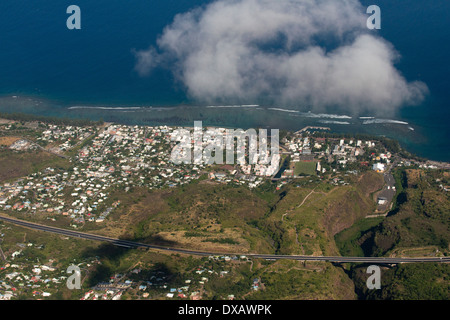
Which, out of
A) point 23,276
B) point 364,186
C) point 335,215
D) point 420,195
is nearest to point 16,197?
point 23,276

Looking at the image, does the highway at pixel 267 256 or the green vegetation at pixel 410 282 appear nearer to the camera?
the green vegetation at pixel 410 282

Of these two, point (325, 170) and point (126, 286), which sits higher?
point (325, 170)

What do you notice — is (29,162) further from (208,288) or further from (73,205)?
(208,288)

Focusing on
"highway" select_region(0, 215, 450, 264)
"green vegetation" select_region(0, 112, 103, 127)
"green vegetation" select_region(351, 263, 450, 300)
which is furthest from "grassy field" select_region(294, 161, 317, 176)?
"green vegetation" select_region(0, 112, 103, 127)

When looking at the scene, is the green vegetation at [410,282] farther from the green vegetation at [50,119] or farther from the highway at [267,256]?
the green vegetation at [50,119]

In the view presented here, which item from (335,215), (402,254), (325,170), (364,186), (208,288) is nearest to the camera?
(208,288)

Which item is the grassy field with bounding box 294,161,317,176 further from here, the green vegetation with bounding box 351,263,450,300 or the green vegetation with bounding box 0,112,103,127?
the green vegetation with bounding box 0,112,103,127

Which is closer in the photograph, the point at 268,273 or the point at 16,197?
the point at 268,273

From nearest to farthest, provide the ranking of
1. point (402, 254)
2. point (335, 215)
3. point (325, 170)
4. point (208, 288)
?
1. point (208, 288)
2. point (402, 254)
3. point (335, 215)
4. point (325, 170)

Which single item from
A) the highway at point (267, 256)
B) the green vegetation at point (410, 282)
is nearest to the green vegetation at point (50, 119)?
the highway at point (267, 256)

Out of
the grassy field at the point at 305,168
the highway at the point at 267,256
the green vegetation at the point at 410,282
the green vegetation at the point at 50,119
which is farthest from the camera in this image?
the green vegetation at the point at 50,119

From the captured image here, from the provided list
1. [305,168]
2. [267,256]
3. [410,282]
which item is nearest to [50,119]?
[305,168]
